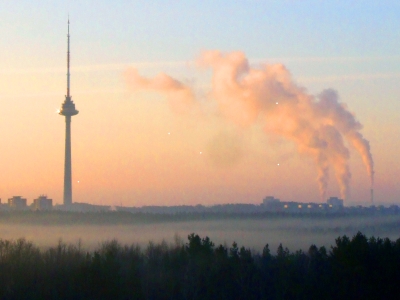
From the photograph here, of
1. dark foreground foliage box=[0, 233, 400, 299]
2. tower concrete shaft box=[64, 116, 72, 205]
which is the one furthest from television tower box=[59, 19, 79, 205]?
dark foreground foliage box=[0, 233, 400, 299]

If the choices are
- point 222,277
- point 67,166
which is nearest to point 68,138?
point 67,166

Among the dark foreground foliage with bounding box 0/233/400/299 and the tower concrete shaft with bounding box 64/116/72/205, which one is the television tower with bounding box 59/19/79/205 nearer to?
the tower concrete shaft with bounding box 64/116/72/205

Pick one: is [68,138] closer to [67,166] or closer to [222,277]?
[67,166]

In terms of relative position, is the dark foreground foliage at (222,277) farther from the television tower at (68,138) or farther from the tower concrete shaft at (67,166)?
the television tower at (68,138)

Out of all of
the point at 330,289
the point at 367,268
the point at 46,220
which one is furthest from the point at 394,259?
the point at 46,220

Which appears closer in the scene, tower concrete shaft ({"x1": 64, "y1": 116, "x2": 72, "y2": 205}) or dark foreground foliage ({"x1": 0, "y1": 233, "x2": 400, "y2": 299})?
dark foreground foliage ({"x1": 0, "y1": 233, "x2": 400, "y2": 299})

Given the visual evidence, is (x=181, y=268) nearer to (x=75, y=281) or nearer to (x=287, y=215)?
(x=75, y=281)

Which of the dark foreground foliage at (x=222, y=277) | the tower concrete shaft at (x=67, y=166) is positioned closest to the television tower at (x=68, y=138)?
the tower concrete shaft at (x=67, y=166)

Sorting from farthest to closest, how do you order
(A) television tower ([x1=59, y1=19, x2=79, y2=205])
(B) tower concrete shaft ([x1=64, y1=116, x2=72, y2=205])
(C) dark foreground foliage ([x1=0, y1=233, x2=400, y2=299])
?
(A) television tower ([x1=59, y1=19, x2=79, y2=205]) < (B) tower concrete shaft ([x1=64, y1=116, x2=72, y2=205]) < (C) dark foreground foliage ([x1=0, y1=233, x2=400, y2=299])
